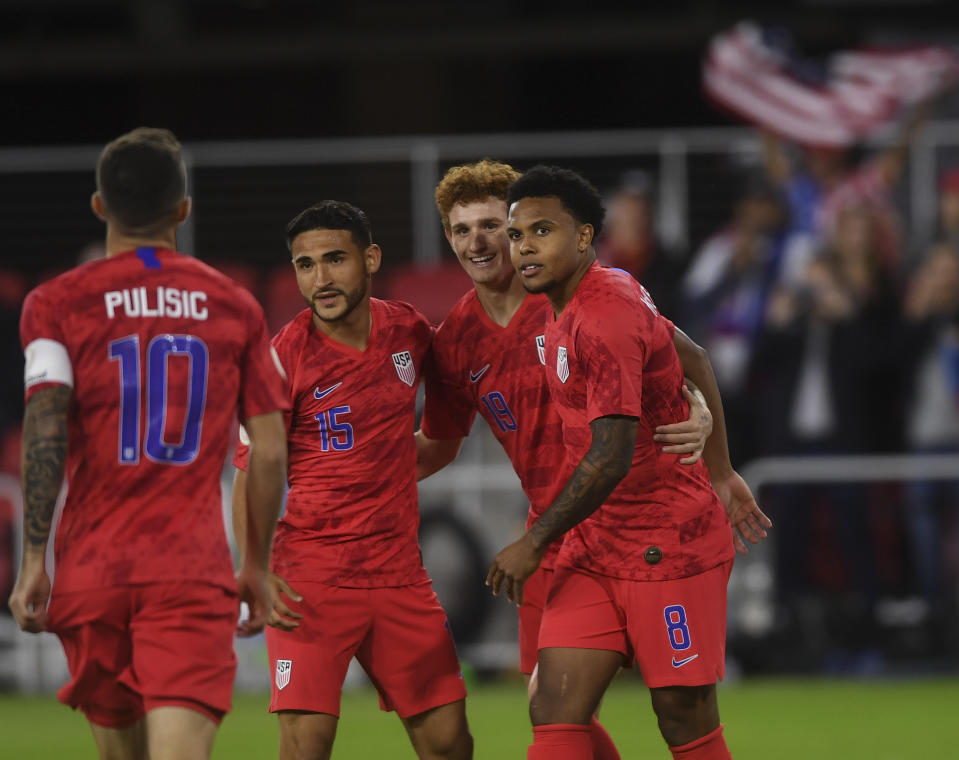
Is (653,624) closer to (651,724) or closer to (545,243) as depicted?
(545,243)

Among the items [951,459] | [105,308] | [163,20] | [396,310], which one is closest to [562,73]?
[163,20]

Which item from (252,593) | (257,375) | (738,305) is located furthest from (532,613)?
(738,305)

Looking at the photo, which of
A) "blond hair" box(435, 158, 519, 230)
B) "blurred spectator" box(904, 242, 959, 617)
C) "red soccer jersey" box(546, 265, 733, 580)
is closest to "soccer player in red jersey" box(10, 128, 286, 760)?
"red soccer jersey" box(546, 265, 733, 580)

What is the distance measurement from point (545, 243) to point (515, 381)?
69cm

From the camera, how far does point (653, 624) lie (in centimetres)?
478

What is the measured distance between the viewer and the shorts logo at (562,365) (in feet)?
15.6

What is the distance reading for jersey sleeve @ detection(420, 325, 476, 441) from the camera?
17.6 feet

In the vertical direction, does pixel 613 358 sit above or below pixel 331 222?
below

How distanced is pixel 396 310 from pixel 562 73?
10418 mm

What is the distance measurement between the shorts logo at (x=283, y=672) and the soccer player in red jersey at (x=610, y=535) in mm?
785

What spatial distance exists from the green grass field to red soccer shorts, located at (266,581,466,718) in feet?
8.97

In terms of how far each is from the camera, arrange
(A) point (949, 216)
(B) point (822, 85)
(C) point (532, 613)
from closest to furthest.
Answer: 1. (C) point (532, 613)
2. (A) point (949, 216)
3. (B) point (822, 85)

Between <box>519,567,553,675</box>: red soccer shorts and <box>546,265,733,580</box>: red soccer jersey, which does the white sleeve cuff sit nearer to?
<box>546,265,733,580</box>: red soccer jersey

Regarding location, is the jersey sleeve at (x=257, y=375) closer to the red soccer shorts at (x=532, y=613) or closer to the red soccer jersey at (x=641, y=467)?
the red soccer jersey at (x=641, y=467)
